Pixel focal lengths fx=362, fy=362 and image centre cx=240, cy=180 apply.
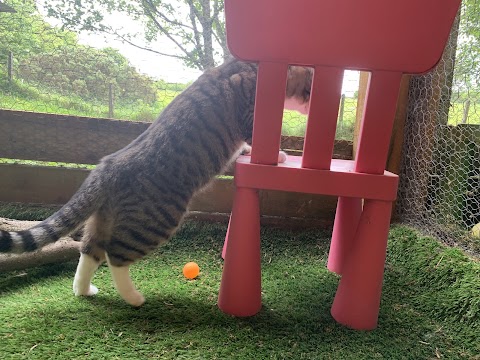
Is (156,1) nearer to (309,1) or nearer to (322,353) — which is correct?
(309,1)

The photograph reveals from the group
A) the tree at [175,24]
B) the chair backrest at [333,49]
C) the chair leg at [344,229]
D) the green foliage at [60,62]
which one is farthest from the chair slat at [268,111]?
the green foliage at [60,62]

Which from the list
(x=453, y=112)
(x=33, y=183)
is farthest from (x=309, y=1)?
(x=33, y=183)

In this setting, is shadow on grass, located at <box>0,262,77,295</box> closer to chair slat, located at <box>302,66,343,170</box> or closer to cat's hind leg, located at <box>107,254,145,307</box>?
cat's hind leg, located at <box>107,254,145,307</box>

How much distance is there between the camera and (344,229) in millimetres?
1806

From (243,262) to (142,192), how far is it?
19.4 inches

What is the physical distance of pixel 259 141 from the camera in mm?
1424

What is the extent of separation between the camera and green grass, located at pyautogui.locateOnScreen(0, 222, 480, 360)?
47.2 inches

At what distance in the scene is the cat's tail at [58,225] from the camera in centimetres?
130

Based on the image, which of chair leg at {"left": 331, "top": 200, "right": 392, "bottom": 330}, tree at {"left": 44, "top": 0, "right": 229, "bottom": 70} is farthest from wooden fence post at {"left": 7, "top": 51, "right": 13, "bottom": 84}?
chair leg at {"left": 331, "top": 200, "right": 392, "bottom": 330}

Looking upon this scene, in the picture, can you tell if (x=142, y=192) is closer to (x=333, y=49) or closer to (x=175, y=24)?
(x=333, y=49)

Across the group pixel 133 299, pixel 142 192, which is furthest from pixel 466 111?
pixel 133 299

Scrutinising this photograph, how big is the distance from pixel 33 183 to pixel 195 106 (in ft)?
4.07

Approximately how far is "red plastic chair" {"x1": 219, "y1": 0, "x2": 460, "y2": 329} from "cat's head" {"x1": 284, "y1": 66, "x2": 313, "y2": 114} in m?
0.63

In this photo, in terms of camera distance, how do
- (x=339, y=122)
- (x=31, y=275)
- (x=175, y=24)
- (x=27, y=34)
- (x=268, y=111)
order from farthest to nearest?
(x=339, y=122) < (x=175, y=24) < (x=27, y=34) < (x=31, y=275) < (x=268, y=111)
